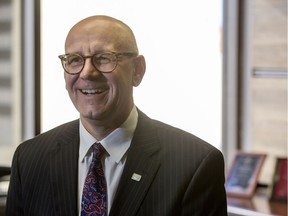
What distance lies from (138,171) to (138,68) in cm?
30

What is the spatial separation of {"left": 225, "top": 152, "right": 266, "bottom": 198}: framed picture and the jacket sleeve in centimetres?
148

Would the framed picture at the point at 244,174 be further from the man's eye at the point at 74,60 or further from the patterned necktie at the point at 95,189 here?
the man's eye at the point at 74,60

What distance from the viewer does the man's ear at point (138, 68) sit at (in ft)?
5.48

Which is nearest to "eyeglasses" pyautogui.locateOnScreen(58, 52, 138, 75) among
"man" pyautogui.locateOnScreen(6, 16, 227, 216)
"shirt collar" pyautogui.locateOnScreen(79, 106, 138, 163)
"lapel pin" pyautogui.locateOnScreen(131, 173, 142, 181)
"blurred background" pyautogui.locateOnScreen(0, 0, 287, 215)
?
"man" pyautogui.locateOnScreen(6, 16, 227, 216)

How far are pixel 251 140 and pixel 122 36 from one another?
2.00 metres

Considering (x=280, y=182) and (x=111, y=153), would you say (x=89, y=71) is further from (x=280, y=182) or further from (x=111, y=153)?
(x=280, y=182)

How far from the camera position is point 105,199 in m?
1.65

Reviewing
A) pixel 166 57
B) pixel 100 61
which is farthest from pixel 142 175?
pixel 166 57

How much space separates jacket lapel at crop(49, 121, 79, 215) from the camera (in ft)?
5.48

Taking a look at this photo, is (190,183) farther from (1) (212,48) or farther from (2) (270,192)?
(1) (212,48)

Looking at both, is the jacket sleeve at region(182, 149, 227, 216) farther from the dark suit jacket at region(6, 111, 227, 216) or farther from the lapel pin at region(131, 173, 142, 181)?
the lapel pin at region(131, 173, 142, 181)

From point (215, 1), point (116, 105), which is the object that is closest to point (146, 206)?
point (116, 105)

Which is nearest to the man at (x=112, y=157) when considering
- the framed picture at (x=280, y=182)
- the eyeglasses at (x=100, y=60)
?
the eyeglasses at (x=100, y=60)

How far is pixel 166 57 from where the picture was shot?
3436 mm
